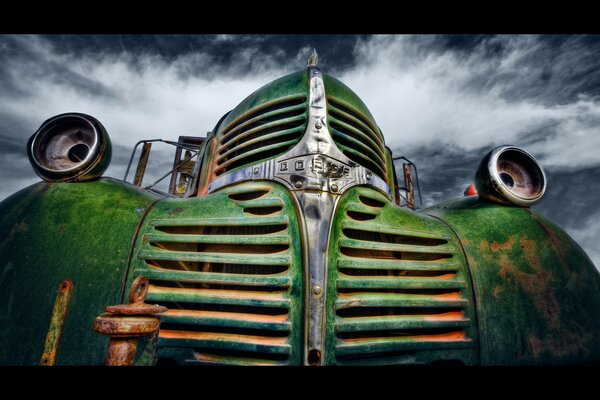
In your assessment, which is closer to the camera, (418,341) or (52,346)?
(52,346)

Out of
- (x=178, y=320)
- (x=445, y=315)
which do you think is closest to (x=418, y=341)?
(x=445, y=315)

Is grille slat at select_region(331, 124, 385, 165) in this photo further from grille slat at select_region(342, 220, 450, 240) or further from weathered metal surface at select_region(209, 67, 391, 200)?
grille slat at select_region(342, 220, 450, 240)

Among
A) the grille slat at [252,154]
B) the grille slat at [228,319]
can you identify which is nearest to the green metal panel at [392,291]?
the grille slat at [228,319]

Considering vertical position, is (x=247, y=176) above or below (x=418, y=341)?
above

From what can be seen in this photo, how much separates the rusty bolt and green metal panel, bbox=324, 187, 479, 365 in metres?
0.75

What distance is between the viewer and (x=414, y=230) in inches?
65.7

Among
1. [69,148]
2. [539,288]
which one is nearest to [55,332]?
[69,148]

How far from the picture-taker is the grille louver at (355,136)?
183 cm

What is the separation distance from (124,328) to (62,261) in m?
0.96

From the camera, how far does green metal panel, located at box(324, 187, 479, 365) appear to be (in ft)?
4.29

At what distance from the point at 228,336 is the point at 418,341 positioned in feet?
3.09

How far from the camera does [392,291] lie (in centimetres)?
149

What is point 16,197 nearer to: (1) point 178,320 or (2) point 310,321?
(1) point 178,320

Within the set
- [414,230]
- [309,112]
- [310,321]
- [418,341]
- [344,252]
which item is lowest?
[418,341]
